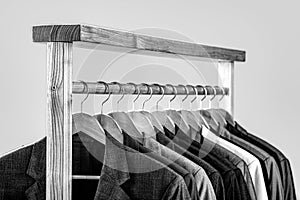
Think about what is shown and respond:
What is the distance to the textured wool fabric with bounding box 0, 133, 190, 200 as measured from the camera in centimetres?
168

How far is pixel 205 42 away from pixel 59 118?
2147mm

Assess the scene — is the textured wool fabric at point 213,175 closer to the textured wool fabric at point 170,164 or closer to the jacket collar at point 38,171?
the textured wool fabric at point 170,164

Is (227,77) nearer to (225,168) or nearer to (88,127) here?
(225,168)

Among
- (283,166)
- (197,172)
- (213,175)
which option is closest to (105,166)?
(197,172)

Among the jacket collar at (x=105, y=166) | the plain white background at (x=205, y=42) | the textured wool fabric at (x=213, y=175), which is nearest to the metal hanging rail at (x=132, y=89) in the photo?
the jacket collar at (x=105, y=166)

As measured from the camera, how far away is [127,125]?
75.4 inches

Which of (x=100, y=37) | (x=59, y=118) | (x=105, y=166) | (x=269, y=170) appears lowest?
(x=269, y=170)

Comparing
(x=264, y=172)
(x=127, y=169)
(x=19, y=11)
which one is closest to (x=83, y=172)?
(x=127, y=169)

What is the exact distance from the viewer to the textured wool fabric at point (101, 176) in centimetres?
168

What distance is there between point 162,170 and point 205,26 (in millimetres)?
2014

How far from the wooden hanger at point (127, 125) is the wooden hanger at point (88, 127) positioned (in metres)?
0.12

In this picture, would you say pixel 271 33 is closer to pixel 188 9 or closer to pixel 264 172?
pixel 188 9

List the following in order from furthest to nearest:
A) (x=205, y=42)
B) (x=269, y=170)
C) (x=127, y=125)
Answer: (x=205, y=42) → (x=269, y=170) → (x=127, y=125)

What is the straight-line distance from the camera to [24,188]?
183cm
